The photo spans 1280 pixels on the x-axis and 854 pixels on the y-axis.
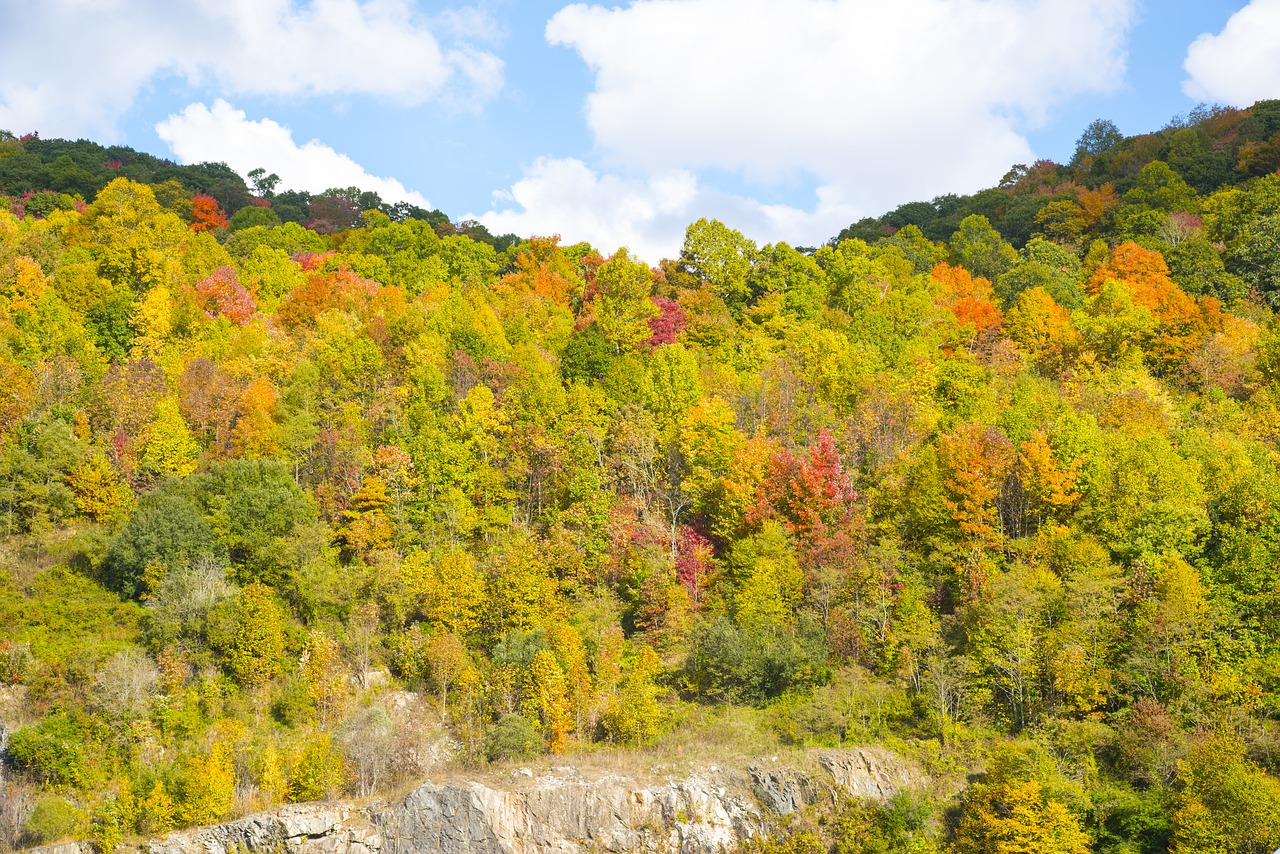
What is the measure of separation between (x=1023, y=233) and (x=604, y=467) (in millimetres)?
70154

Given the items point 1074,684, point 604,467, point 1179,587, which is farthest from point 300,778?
point 1179,587

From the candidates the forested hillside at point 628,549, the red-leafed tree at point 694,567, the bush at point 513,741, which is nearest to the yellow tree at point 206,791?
the forested hillside at point 628,549

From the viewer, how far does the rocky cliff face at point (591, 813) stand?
40438 millimetres

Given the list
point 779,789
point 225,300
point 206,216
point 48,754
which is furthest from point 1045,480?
point 206,216

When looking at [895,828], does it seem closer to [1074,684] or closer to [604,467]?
[1074,684]

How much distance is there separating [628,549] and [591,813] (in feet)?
40.2

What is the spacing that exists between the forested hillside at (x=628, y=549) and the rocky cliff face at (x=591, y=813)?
124cm

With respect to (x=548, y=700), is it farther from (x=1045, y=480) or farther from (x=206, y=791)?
(x=1045, y=480)

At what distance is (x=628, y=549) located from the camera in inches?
1924

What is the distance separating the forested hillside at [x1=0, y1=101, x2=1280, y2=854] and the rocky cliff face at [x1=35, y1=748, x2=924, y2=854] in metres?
1.24

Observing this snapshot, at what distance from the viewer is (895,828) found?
3850 centimetres

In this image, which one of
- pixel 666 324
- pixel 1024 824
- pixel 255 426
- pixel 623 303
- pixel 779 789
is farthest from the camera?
pixel 666 324

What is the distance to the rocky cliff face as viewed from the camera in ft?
133

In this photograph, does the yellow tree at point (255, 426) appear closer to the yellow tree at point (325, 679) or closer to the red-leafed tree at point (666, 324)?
the yellow tree at point (325, 679)
